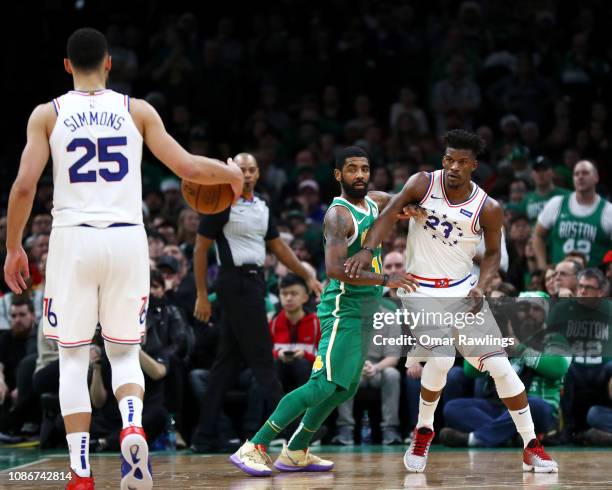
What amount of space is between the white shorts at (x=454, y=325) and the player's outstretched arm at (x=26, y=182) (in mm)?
2852

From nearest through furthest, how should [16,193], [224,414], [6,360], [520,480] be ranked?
[16,193] < [520,480] < [224,414] < [6,360]

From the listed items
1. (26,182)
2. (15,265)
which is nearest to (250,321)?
(15,265)

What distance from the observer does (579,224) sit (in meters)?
11.7

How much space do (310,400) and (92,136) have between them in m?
2.55

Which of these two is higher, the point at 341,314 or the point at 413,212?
the point at 413,212

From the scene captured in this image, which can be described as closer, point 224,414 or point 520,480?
point 520,480

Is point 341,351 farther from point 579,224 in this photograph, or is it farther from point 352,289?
point 579,224

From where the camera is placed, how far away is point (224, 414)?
10586mm

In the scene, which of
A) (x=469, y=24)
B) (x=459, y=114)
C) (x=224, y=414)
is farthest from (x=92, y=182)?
(x=469, y=24)

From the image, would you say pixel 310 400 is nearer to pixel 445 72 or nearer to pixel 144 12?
pixel 445 72

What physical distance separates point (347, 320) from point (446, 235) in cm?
89

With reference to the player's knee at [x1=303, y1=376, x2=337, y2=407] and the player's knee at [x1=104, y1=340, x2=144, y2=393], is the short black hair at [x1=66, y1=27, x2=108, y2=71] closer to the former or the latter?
the player's knee at [x1=104, y1=340, x2=144, y2=393]

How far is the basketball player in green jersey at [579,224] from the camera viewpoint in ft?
38.2

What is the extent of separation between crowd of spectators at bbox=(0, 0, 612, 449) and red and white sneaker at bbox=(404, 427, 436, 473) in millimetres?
2079
